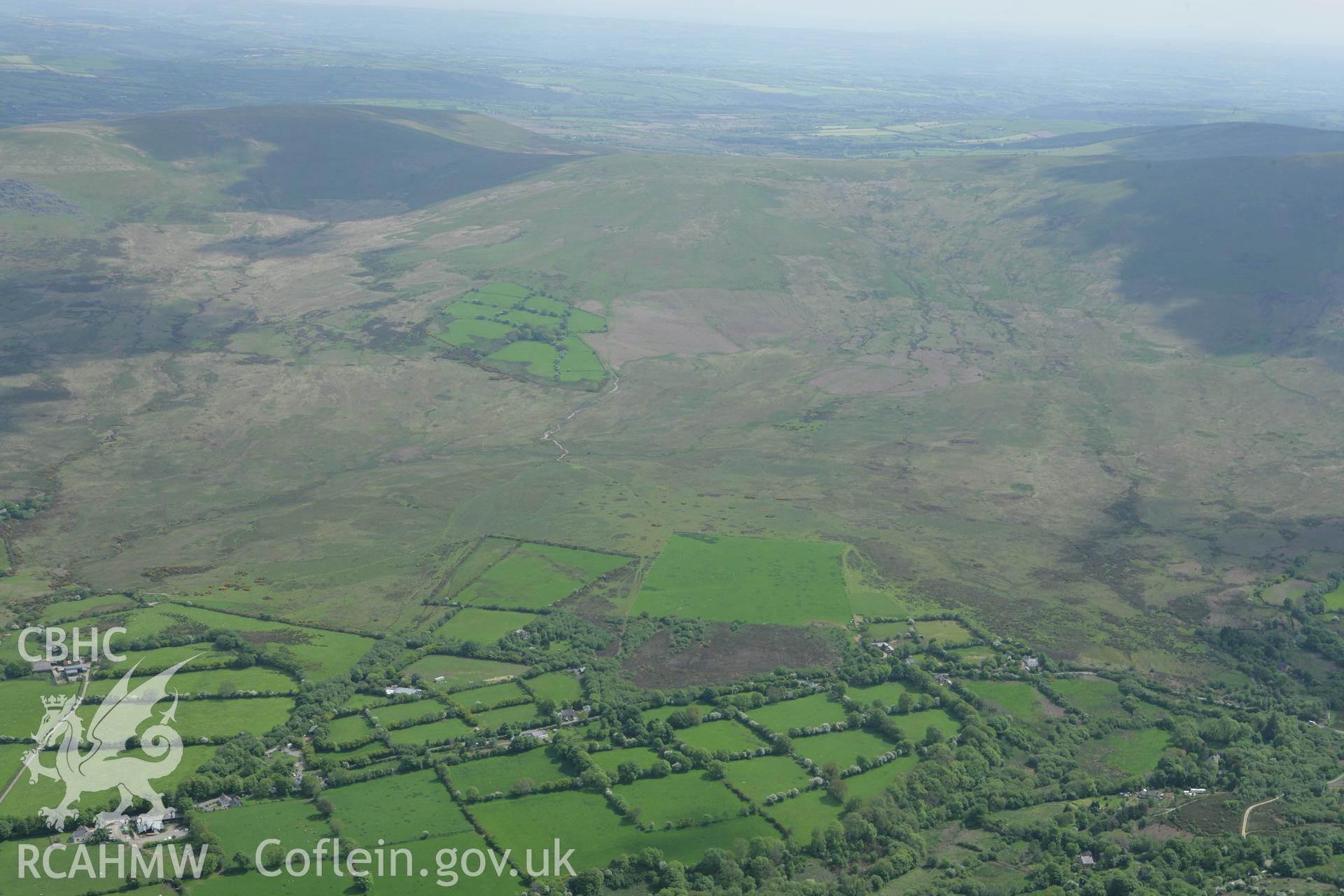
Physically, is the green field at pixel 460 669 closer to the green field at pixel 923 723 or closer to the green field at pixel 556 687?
the green field at pixel 556 687

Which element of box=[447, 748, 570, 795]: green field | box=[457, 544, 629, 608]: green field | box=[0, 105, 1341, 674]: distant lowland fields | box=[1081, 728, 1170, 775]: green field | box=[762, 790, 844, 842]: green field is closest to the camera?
box=[762, 790, 844, 842]: green field

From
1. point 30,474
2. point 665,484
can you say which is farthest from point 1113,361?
point 30,474

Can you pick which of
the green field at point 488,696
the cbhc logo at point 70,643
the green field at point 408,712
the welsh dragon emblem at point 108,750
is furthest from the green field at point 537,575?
the welsh dragon emblem at point 108,750

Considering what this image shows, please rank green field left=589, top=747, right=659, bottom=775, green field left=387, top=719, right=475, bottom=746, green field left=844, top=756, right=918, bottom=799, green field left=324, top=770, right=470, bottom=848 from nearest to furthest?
green field left=324, top=770, right=470, bottom=848 → green field left=844, top=756, right=918, bottom=799 → green field left=589, top=747, right=659, bottom=775 → green field left=387, top=719, right=475, bottom=746

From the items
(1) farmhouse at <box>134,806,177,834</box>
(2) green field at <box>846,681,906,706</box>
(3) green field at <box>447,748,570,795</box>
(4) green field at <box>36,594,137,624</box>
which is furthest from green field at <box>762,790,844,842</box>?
(4) green field at <box>36,594,137,624</box>

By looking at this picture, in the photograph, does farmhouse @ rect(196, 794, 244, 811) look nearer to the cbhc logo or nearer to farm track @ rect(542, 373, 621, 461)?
the cbhc logo

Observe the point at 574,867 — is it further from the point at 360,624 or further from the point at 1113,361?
the point at 1113,361
